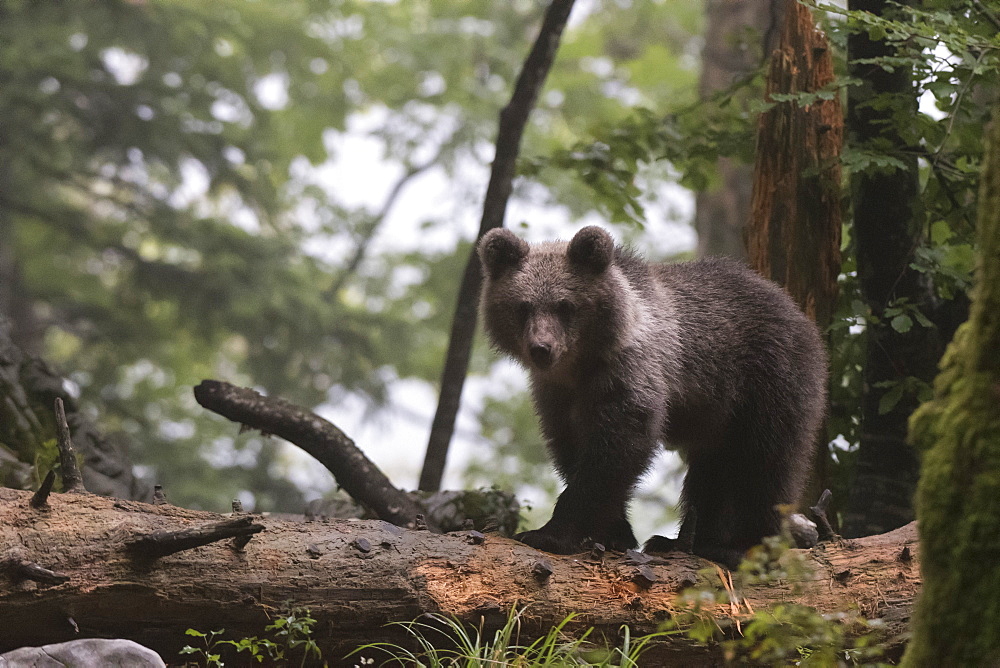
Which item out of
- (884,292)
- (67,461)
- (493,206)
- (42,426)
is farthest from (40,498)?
(884,292)

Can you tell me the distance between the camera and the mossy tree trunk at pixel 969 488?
2.42m

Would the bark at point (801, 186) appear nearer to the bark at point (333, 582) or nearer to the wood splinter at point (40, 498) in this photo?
the bark at point (333, 582)

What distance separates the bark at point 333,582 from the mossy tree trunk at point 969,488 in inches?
37.7

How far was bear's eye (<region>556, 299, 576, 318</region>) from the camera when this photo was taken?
5156 mm

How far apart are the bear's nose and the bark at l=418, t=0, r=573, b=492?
7.31 ft

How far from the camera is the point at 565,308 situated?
5168 millimetres

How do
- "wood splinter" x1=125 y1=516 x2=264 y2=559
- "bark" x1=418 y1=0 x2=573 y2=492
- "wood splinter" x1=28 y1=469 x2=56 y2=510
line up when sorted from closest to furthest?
"wood splinter" x1=125 y1=516 x2=264 y2=559 < "wood splinter" x1=28 y1=469 x2=56 y2=510 < "bark" x1=418 y1=0 x2=573 y2=492

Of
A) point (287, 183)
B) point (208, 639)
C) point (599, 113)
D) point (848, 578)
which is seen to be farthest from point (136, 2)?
point (848, 578)

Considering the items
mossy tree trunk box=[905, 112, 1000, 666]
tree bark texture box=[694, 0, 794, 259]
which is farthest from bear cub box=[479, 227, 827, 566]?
tree bark texture box=[694, 0, 794, 259]

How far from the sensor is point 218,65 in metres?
13.1

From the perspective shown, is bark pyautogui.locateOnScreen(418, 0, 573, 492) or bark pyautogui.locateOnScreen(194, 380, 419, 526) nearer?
bark pyautogui.locateOnScreen(194, 380, 419, 526)

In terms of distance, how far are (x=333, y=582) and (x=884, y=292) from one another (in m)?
4.42

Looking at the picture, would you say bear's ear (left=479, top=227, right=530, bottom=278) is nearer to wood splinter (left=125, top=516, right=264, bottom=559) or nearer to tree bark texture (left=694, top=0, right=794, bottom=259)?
wood splinter (left=125, top=516, right=264, bottom=559)

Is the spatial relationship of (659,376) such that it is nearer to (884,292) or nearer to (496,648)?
(496,648)
